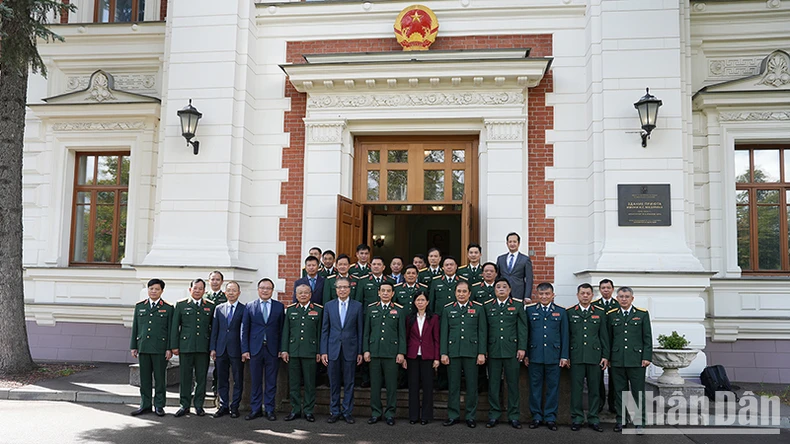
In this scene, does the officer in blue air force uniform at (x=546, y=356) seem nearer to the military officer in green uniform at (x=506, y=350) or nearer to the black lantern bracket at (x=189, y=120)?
the military officer in green uniform at (x=506, y=350)

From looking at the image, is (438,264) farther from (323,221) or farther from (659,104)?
(659,104)

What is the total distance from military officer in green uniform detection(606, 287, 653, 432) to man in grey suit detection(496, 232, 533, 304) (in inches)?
59.6

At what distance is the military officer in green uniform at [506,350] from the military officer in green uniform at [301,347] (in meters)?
2.05

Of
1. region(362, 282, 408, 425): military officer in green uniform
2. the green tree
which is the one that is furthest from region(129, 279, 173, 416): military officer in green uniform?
the green tree

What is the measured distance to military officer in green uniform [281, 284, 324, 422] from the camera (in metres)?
7.44

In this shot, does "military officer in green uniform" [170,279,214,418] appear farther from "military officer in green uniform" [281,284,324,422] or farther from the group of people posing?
"military officer in green uniform" [281,284,324,422]

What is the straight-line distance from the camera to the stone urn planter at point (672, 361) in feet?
24.5

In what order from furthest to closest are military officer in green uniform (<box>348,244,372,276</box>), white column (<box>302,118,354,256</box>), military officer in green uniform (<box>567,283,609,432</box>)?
white column (<box>302,118,354,256</box>), military officer in green uniform (<box>348,244,372,276</box>), military officer in green uniform (<box>567,283,609,432</box>)

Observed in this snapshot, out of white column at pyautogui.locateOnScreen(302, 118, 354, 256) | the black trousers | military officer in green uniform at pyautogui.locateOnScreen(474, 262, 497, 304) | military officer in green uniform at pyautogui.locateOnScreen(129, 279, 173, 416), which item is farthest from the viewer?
white column at pyautogui.locateOnScreen(302, 118, 354, 256)

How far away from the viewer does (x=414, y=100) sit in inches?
400

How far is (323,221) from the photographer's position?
1015 centimetres

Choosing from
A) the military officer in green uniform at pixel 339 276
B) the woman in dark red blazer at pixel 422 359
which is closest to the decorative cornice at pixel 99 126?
the military officer in green uniform at pixel 339 276

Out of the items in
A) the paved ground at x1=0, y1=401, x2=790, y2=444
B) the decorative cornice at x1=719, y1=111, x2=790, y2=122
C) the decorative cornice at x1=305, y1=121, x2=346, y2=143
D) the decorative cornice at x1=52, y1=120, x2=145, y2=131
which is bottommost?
the paved ground at x1=0, y1=401, x2=790, y2=444

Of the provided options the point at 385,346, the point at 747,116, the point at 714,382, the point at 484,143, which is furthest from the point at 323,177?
the point at 747,116
